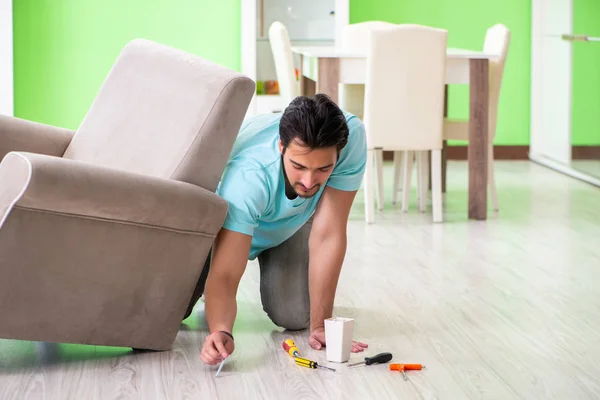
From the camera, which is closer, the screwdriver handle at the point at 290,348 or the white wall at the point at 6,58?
the screwdriver handle at the point at 290,348

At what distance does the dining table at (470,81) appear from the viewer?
452 cm

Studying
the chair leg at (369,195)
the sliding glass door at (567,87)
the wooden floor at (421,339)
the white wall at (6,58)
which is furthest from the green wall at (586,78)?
the white wall at (6,58)

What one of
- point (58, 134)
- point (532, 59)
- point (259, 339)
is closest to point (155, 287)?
point (259, 339)

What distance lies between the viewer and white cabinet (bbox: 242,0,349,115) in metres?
6.05

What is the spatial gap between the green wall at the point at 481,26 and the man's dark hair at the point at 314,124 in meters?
4.53

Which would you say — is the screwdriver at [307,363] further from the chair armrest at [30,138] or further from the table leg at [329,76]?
the table leg at [329,76]

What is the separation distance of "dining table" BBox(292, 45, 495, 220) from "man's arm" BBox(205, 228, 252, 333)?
2.22 meters

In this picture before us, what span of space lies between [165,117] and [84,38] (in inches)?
143

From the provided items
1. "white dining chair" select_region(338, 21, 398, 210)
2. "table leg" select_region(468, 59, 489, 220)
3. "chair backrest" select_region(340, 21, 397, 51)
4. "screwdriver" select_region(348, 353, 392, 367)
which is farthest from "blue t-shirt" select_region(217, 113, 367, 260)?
"chair backrest" select_region(340, 21, 397, 51)

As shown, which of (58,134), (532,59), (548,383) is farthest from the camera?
(532,59)

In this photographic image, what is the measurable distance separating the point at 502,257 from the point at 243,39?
2802mm

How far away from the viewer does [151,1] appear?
600 centimetres

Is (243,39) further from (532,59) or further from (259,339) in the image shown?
(259,339)

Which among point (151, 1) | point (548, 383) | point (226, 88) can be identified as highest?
point (151, 1)
